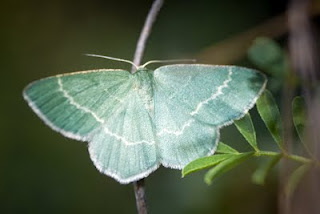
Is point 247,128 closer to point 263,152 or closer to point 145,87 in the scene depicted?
point 263,152

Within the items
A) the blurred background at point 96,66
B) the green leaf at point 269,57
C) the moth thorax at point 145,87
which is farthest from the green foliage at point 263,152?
the blurred background at point 96,66

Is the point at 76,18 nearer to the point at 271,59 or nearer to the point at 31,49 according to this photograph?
the point at 31,49

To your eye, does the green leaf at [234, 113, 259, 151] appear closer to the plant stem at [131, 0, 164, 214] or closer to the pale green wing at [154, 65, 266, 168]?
the pale green wing at [154, 65, 266, 168]

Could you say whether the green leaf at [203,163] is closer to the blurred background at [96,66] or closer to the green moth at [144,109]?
the green moth at [144,109]

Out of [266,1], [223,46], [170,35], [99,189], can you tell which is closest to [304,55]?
[223,46]

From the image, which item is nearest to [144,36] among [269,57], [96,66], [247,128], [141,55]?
[141,55]
